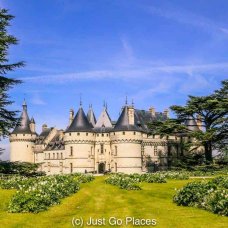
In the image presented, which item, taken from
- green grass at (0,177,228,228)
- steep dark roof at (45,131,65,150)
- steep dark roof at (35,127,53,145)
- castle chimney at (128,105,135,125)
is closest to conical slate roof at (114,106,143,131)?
castle chimney at (128,105,135,125)

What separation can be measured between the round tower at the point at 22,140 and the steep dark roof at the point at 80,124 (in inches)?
545

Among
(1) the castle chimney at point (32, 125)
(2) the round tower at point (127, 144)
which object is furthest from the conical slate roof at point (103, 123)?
(1) the castle chimney at point (32, 125)

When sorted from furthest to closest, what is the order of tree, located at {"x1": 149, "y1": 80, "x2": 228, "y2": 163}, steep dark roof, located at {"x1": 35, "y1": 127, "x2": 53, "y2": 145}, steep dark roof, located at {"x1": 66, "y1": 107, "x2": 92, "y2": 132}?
steep dark roof, located at {"x1": 35, "y1": 127, "x2": 53, "y2": 145} → steep dark roof, located at {"x1": 66, "y1": 107, "x2": 92, "y2": 132} → tree, located at {"x1": 149, "y1": 80, "x2": 228, "y2": 163}

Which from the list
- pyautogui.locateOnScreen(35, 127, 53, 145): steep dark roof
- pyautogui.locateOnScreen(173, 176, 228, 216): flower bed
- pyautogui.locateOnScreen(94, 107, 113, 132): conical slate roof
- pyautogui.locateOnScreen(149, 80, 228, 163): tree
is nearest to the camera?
pyautogui.locateOnScreen(173, 176, 228, 216): flower bed

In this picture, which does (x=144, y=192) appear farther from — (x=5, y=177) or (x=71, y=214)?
(x=5, y=177)

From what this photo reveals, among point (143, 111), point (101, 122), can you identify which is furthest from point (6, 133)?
point (143, 111)

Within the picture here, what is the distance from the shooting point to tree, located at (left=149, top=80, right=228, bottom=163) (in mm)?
47219

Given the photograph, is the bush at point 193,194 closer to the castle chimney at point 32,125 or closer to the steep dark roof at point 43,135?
the castle chimney at point 32,125

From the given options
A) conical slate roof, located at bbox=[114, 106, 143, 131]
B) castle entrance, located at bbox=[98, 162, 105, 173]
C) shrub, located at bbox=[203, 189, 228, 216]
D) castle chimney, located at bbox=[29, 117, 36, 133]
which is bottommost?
shrub, located at bbox=[203, 189, 228, 216]

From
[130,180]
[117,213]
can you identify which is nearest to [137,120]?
[130,180]

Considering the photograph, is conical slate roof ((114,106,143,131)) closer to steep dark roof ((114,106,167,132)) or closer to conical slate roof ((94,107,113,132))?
steep dark roof ((114,106,167,132))

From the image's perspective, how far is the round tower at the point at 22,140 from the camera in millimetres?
69688

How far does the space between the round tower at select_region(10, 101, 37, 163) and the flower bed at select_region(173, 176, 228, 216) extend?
2134 inches

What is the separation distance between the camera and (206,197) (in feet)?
54.1
